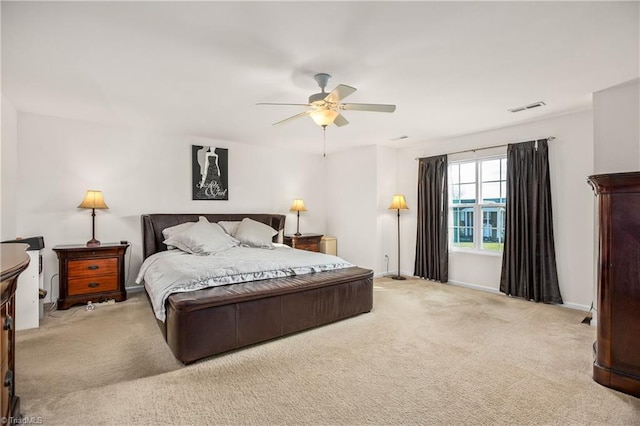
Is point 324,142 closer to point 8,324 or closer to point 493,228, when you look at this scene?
point 493,228

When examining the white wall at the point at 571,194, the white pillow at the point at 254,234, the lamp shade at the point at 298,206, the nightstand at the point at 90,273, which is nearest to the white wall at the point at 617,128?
the white wall at the point at 571,194

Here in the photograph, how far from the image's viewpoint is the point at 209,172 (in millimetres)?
5371

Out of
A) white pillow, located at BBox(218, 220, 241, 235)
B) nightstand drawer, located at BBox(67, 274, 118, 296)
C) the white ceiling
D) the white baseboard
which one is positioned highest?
the white ceiling

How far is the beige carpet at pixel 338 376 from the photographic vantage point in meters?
1.92

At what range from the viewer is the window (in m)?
4.78

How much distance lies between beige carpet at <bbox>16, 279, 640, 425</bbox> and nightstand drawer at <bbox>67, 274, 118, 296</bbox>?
0.45 m

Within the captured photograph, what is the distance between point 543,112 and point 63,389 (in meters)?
5.37

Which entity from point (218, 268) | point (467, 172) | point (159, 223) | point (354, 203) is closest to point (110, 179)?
point (159, 223)

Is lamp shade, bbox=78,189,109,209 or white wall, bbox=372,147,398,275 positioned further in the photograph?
white wall, bbox=372,147,398,275

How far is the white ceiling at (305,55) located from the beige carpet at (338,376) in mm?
2406

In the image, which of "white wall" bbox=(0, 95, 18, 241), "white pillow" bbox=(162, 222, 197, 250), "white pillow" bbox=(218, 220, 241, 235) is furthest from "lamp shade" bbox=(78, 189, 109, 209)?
"white pillow" bbox=(218, 220, 241, 235)

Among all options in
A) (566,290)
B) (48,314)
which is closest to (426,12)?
(566,290)

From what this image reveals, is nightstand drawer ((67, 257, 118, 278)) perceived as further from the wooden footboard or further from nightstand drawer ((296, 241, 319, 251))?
nightstand drawer ((296, 241, 319, 251))

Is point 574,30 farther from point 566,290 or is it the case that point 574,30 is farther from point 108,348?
point 108,348
